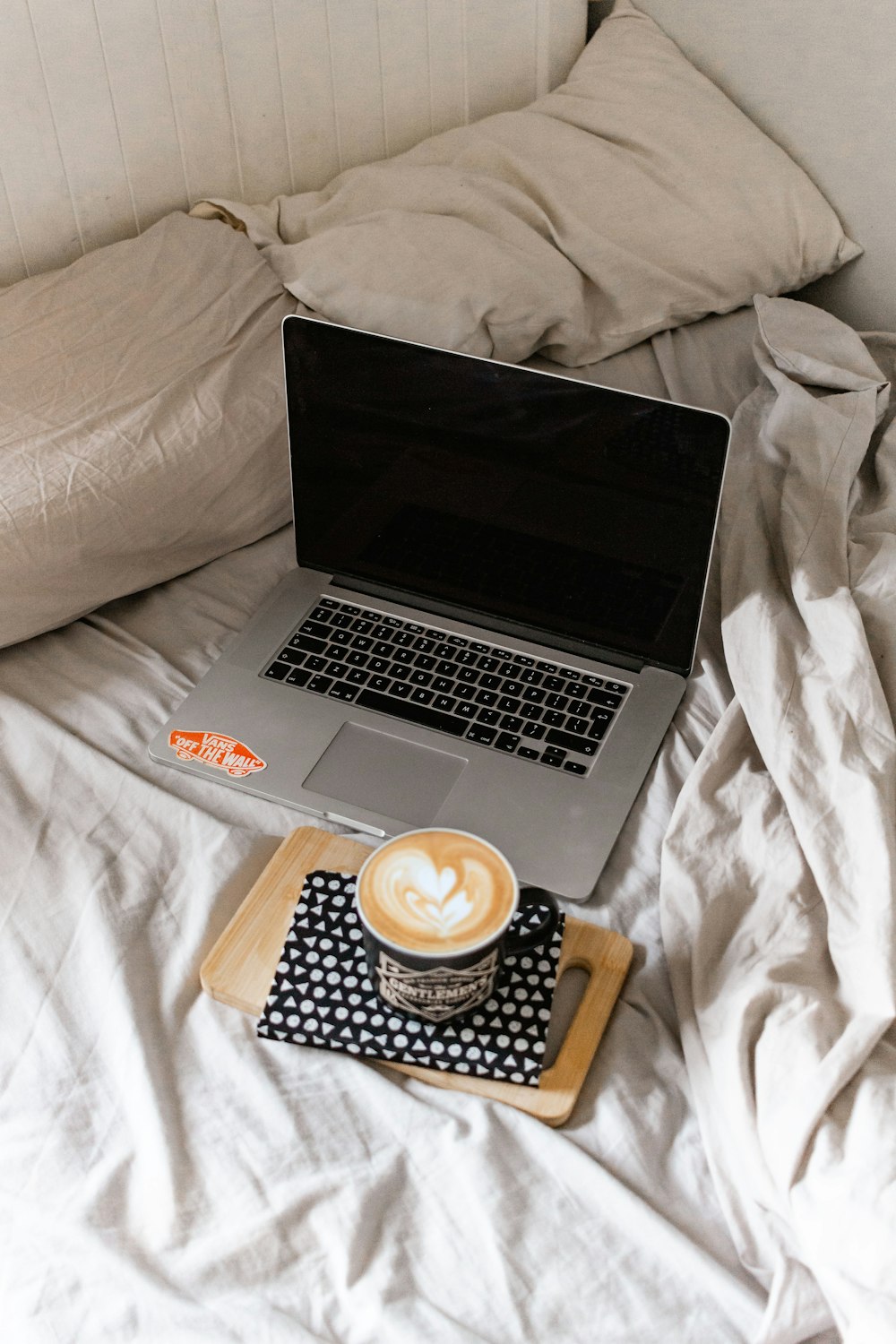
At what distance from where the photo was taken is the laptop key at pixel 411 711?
81cm

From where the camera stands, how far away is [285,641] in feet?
2.89

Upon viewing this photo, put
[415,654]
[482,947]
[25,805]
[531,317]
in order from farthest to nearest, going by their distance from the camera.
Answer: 1. [531,317]
2. [415,654]
3. [25,805]
4. [482,947]

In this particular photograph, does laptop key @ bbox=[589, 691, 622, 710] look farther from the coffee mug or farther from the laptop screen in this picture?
the coffee mug

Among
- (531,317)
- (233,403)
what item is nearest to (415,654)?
(233,403)

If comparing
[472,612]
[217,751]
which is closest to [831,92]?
[472,612]

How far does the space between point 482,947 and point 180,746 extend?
1.04ft

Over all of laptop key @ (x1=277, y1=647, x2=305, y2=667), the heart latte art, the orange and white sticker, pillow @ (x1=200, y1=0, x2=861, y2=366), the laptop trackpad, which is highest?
pillow @ (x1=200, y1=0, x2=861, y2=366)

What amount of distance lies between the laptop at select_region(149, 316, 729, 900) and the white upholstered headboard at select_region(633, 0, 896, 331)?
25.6 inches

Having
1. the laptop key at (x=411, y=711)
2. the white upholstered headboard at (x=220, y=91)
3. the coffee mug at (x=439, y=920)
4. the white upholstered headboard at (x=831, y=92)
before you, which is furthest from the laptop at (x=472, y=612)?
the white upholstered headboard at (x=831, y=92)

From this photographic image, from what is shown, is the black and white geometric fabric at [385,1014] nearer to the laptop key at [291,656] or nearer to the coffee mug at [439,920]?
the coffee mug at [439,920]

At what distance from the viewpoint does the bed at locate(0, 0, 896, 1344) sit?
1.80ft

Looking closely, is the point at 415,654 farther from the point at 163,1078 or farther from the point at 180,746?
the point at 163,1078

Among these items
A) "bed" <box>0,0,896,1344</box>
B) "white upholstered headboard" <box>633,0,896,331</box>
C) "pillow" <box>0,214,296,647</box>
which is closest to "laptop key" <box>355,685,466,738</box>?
"bed" <box>0,0,896,1344</box>

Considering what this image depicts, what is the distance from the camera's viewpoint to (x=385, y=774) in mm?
788
